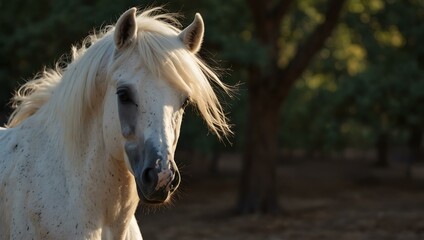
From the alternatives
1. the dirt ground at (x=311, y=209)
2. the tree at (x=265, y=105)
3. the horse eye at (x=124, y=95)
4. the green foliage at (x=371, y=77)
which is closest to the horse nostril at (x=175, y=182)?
the horse eye at (x=124, y=95)

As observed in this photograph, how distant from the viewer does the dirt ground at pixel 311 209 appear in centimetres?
1102

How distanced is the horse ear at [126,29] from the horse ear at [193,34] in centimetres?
26

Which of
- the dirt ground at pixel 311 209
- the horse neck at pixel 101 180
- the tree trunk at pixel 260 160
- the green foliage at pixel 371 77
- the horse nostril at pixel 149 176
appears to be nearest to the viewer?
the horse nostril at pixel 149 176

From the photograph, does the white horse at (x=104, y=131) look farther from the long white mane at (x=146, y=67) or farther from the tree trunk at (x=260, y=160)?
the tree trunk at (x=260, y=160)

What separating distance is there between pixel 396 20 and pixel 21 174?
11.3m

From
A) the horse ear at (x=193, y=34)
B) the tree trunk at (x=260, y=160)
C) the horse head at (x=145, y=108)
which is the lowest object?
the tree trunk at (x=260, y=160)

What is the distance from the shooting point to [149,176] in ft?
10.0

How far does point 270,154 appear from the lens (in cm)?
1334

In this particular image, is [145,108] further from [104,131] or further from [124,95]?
[104,131]

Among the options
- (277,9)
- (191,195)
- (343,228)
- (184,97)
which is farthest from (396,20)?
(184,97)

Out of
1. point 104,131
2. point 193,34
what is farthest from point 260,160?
point 104,131

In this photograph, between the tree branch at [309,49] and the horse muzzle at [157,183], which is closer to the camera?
the horse muzzle at [157,183]

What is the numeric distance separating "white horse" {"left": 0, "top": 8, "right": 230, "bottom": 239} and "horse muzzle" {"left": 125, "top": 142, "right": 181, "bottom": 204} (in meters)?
0.03

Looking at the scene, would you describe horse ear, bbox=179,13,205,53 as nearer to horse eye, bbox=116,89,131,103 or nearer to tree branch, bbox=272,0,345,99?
horse eye, bbox=116,89,131,103
